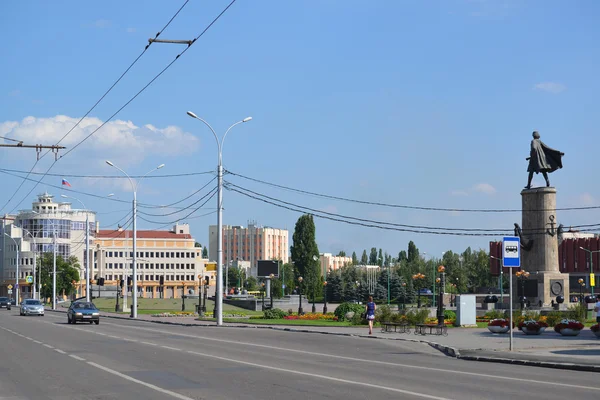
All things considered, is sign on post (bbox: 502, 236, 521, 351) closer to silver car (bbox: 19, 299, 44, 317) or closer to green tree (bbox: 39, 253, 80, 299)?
silver car (bbox: 19, 299, 44, 317)

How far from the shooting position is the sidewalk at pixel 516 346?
21016mm

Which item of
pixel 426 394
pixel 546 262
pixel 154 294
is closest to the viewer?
pixel 426 394

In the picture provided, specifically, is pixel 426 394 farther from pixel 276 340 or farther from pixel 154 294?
pixel 154 294

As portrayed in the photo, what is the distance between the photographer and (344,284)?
11688cm

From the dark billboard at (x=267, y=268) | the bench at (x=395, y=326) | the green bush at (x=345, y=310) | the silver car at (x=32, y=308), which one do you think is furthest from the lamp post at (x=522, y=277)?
the dark billboard at (x=267, y=268)

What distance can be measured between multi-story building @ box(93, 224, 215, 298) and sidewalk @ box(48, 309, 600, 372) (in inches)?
5467

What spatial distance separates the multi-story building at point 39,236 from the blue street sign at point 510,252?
467ft

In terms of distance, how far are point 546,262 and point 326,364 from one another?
36.6 meters

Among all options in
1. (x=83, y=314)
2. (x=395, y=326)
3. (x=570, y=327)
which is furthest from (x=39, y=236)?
(x=570, y=327)

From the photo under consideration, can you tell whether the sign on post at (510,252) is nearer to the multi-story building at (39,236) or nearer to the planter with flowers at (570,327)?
the planter with flowers at (570,327)

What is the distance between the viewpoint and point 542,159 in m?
56.4

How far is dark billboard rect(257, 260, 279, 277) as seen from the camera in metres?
95.9

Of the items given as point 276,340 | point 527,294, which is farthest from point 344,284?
point 276,340

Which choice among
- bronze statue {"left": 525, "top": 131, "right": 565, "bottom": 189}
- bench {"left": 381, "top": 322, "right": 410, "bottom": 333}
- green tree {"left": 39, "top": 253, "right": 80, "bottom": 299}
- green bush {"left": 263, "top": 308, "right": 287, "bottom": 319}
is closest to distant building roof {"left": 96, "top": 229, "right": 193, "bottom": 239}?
green tree {"left": 39, "top": 253, "right": 80, "bottom": 299}
